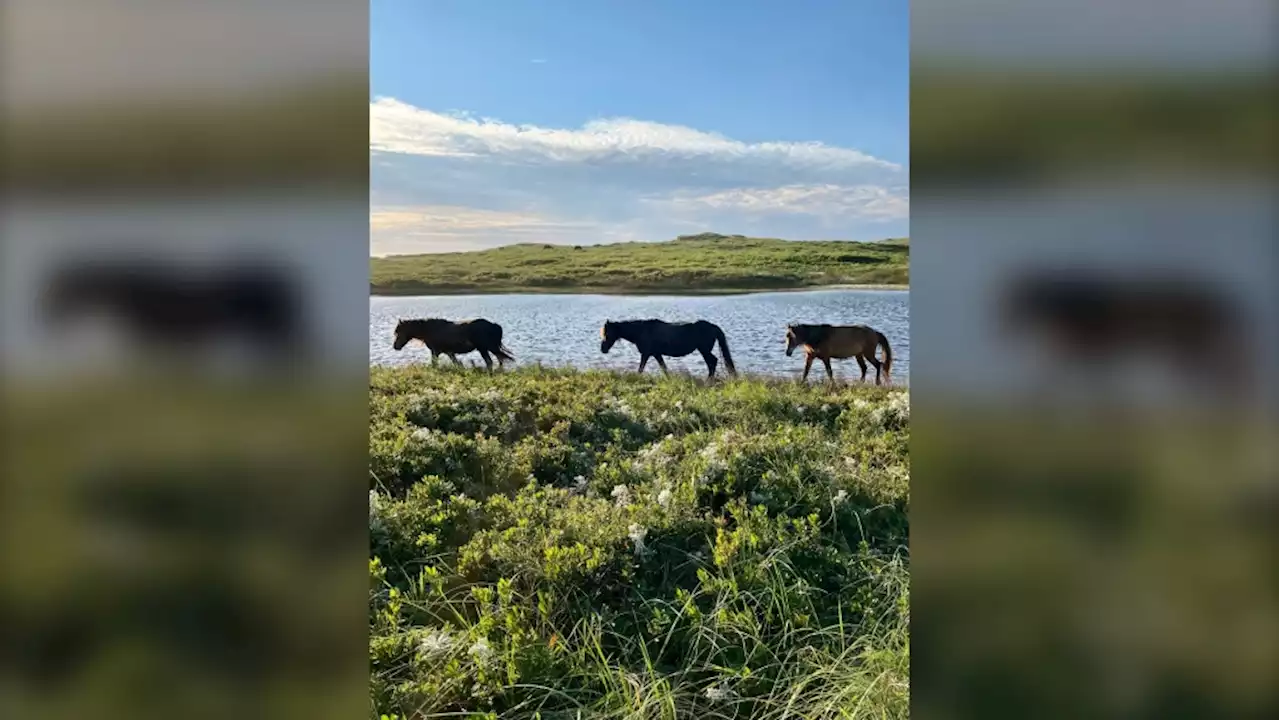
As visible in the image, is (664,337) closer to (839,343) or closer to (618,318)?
(618,318)

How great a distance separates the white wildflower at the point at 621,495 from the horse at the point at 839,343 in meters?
0.97

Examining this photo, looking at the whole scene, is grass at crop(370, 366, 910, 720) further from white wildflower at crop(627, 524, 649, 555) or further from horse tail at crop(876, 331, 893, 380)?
horse tail at crop(876, 331, 893, 380)

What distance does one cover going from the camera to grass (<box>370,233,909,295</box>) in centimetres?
271

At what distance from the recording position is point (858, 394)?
2.99 m

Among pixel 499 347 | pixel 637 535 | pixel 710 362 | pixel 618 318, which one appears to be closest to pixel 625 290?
pixel 618 318

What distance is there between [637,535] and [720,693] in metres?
0.66

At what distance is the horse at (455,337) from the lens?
9.50 feet

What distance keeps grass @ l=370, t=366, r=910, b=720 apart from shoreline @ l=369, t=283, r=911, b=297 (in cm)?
35

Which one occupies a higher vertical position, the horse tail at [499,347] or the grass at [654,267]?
the grass at [654,267]

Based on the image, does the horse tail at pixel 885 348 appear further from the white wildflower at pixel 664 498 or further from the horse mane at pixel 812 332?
the white wildflower at pixel 664 498

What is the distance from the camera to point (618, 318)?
301cm
